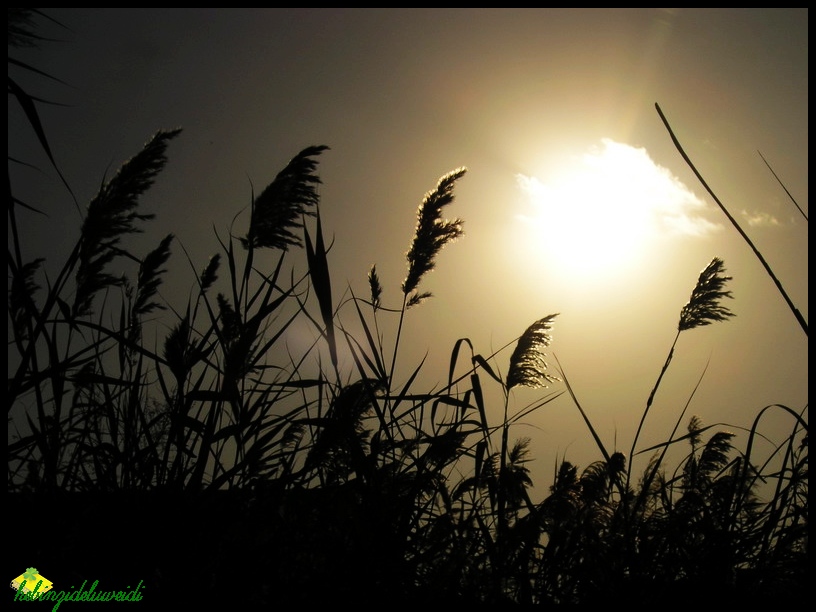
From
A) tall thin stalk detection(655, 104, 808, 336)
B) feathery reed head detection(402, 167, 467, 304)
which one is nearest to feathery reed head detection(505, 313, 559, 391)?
feathery reed head detection(402, 167, 467, 304)

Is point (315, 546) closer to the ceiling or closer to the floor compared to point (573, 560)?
closer to the floor

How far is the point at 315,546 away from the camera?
1852mm

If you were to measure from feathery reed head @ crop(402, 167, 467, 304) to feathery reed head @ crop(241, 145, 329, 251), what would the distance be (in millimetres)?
688

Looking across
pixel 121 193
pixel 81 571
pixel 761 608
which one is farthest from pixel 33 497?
pixel 761 608

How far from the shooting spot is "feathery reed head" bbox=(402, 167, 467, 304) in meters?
3.07

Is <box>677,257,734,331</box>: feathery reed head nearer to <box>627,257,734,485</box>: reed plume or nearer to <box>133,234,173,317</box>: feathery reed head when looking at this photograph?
<box>627,257,734,485</box>: reed plume

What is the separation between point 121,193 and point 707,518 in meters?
2.57

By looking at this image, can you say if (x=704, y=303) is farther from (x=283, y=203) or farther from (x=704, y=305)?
(x=283, y=203)

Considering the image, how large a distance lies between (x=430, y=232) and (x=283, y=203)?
0.88 m

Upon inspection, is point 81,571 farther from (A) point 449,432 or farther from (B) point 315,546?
(A) point 449,432

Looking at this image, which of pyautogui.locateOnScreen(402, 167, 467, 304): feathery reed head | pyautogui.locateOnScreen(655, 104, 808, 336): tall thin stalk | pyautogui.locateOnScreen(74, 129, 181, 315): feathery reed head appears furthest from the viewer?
pyautogui.locateOnScreen(402, 167, 467, 304): feathery reed head

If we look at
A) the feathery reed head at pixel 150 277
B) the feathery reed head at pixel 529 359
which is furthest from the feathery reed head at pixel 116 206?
the feathery reed head at pixel 529 359
